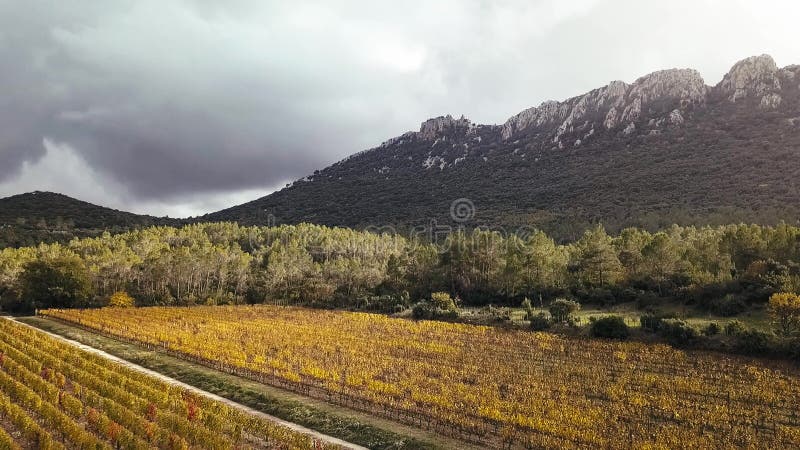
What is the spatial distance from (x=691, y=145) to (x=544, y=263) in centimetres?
9475

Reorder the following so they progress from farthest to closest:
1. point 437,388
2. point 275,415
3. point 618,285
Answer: point 618,285, point 437,388, point 275,415

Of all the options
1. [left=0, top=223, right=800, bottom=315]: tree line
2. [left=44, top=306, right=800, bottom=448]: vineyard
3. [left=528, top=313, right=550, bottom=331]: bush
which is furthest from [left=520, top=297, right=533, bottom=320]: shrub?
[left=44, top=306, right=800, bottom=448]: vineyard

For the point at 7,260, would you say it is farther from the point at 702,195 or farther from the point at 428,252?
the point at 702,195

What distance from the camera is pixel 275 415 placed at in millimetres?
23844

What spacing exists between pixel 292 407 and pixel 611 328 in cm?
3029

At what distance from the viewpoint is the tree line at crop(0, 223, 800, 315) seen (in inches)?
2039

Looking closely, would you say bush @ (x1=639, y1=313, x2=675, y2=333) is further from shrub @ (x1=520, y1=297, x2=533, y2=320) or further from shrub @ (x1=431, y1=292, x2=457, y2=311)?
shrub @ (x1=431, y1=292, x2=457, y2=311)

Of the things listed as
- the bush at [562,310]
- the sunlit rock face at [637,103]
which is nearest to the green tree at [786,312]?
the bush at [562,310]

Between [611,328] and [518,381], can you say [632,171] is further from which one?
[518,381]

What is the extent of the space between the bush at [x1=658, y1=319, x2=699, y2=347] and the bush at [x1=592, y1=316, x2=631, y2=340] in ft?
10.4

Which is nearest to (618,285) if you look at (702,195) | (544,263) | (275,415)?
(544,263)

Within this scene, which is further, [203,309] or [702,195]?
[702,195]

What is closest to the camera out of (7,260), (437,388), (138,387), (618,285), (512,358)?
(138,387)

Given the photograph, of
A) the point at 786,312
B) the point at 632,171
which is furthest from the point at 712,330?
the point at 632,171
